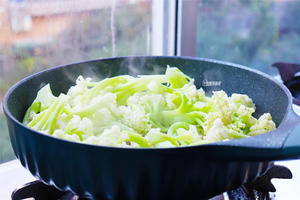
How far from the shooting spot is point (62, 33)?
114 cm

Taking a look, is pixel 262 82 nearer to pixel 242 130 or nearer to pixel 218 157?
pixel 242 130

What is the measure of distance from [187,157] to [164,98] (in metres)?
0.29

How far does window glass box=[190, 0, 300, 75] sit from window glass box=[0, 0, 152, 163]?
0.85ft

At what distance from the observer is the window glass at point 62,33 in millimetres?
1010

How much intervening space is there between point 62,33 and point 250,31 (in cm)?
87

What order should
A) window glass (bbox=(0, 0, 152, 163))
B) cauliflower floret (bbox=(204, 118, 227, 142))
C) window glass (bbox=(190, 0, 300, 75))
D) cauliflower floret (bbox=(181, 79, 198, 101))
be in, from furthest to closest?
window glass (bbox=(190, 0, 300, 75))
window glass (bbox=(0, 0, 152, 163))
cauliflower floret (bbox=(181, 79, 198, 101))
cauliflower floret (bbox=(204, 118, 227, 142))

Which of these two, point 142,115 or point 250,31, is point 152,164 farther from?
point 250,31

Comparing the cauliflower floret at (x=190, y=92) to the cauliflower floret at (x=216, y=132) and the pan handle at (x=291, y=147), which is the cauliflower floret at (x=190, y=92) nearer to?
the cauliflower floret at (x=216, y=132)

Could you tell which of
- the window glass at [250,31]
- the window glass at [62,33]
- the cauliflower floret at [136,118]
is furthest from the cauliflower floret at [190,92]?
the window glass at [250,31]

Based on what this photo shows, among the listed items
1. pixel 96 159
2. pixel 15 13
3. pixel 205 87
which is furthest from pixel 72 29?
pixel 96 159

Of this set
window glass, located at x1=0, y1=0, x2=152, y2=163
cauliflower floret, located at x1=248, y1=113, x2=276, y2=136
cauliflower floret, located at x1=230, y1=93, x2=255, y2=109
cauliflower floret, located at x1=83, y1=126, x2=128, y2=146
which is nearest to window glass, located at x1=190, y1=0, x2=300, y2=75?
window glass, located at x1=0, y1=0, x2=152, y2=163

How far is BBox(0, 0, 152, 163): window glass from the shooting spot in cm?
101

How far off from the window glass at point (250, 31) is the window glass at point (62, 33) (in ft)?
0.85

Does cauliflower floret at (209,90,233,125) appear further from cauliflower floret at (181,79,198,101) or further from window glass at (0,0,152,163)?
window glass at (0,0,152,163)
